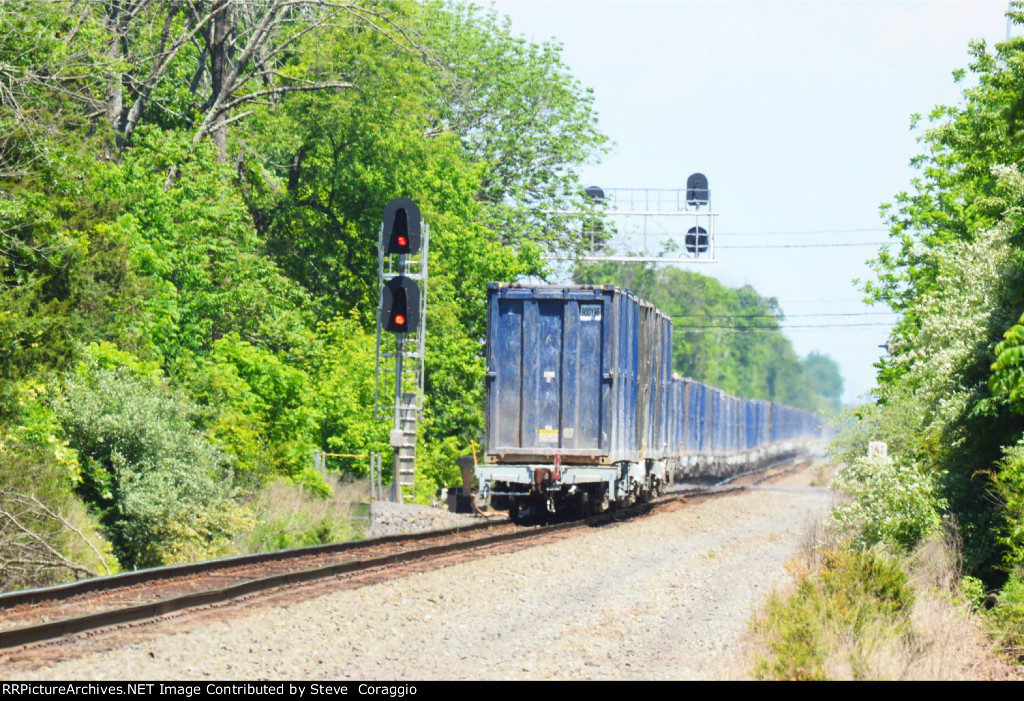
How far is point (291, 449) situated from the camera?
26.0 meters

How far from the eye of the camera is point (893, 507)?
55.8ft

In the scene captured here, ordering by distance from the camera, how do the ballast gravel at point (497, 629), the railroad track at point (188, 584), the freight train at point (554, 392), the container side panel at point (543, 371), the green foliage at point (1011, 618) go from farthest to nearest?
the container side panel at point (543, 371)
the freight train at point (554, 392)
the green foliage at point (1011, 618)
the railroad track at point (188, 584)
the ballast gravel at point (497, 629)

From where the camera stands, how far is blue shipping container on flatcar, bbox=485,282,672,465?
21.3 m

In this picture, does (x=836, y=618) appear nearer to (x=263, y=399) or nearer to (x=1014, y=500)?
(x=1014, y=500)

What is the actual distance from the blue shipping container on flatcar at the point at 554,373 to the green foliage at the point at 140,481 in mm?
4776

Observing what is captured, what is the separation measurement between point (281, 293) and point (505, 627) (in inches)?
986

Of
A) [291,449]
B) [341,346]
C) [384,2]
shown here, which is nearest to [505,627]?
[291,449]

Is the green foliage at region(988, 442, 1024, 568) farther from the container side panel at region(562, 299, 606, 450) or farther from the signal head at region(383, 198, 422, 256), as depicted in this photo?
the signal head at region(383, 198, 422, 256)

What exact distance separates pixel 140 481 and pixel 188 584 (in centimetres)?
747

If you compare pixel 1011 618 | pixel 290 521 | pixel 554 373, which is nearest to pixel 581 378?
pixel 554 373

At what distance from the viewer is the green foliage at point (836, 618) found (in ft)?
28.7

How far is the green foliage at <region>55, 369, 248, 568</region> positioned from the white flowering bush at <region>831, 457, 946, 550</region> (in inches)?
381

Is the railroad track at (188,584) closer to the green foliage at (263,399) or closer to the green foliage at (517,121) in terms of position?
the green foliage at (263,399)

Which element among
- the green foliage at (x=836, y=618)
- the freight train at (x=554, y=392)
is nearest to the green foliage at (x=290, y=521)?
the freight train at (x=554, y=392)
